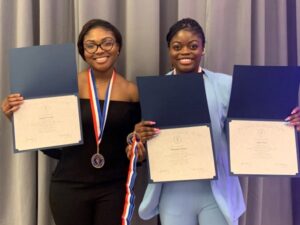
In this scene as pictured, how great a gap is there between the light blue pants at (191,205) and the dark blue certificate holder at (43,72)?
0.42 meters

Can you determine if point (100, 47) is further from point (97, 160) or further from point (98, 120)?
point (97, 160)

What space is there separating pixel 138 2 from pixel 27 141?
2.84 feet

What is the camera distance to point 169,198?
4.53 feet

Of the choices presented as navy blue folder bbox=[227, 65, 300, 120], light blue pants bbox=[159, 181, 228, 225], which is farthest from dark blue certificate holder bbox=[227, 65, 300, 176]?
light blue pants bbox=[159, 181, 228, 225]

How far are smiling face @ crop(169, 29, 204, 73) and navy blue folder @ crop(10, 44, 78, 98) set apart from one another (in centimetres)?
40

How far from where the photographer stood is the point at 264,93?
1.32m

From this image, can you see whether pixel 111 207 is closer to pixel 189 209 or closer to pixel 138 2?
pixel 189 209

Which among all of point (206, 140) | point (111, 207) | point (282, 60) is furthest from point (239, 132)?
point (282, 60)

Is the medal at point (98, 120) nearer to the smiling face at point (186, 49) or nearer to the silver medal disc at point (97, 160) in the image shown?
the silver medal disc at point (97, 160)

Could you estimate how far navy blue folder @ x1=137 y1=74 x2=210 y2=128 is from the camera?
131 centimetres

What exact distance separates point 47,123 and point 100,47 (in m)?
0.37

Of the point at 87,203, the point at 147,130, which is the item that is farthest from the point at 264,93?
the point at 87,203

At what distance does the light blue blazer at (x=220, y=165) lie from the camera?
1.33m

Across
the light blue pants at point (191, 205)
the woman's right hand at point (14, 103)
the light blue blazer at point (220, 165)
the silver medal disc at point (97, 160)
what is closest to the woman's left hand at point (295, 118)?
the light blue blazer at point (220, 165)
